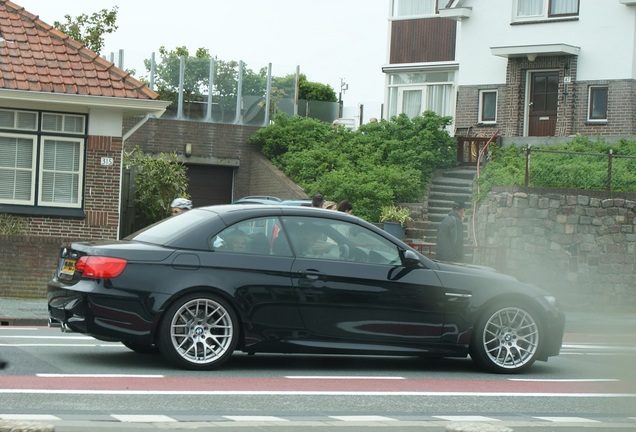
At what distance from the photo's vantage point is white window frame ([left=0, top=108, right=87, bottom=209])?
2138cm

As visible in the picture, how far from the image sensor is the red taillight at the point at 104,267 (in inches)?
380

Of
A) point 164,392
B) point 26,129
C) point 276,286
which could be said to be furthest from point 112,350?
point 26,129

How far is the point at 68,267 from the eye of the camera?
1012 centimetres

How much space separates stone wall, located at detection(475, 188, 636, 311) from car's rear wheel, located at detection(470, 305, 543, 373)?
38.1ft

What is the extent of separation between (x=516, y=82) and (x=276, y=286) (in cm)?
2621

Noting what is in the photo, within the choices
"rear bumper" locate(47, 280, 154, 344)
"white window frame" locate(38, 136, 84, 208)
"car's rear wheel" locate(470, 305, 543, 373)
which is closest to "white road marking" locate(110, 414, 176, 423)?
"rear bumper" locate(47, 280, 154, 344)

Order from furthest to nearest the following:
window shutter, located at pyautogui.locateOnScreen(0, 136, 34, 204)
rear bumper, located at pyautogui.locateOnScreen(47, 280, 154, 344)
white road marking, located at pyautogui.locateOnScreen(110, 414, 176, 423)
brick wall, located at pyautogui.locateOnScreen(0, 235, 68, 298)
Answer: window shutter, located at pyautogui.locateOnScreen(0, 136, 34, 204), brick wall, located at pyautogui.locateOnScreen(0, 235, 68, 298), rear bumper, located at pyautogui.locateOnScreen(47, 280, 154, 344), white road marking, located at pyautogui.locateOnScreen(110, 414, 176, 423)

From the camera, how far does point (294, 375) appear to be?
996 cm

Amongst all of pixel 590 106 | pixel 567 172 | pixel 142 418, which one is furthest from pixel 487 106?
pixel 142 418

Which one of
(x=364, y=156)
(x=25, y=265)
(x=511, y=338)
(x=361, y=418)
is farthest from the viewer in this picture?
(x=364, y=156)

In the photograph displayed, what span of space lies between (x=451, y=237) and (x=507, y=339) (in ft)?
15.8

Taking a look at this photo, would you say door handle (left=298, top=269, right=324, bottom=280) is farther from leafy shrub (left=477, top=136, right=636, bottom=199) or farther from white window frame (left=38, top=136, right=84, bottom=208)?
leafy shrub (left=477, top=136, right=636, bottom=199)

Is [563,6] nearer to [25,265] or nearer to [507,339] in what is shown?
[25,265]

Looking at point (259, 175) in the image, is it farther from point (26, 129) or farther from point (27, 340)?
point (27, 340)
